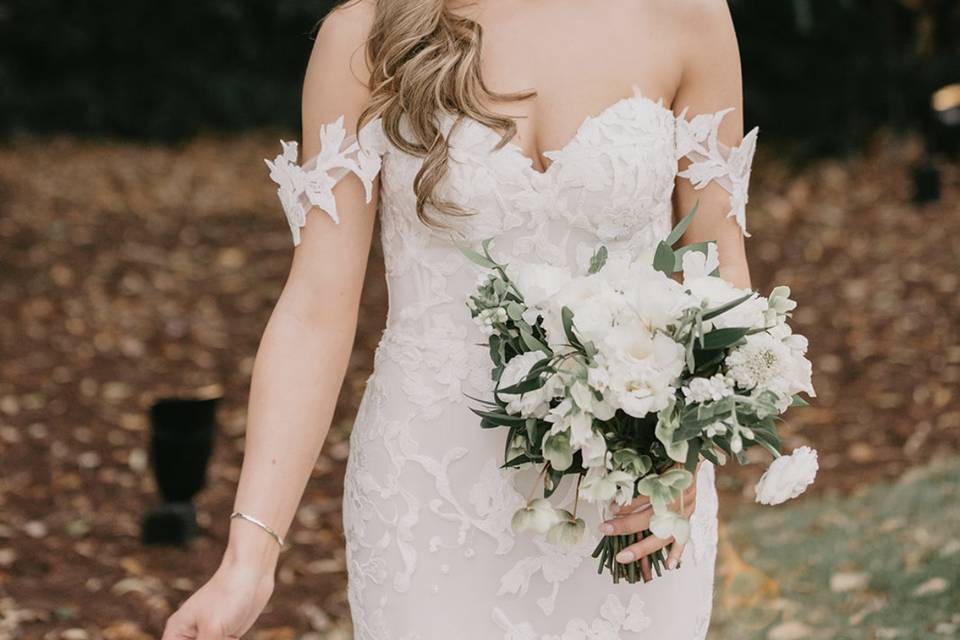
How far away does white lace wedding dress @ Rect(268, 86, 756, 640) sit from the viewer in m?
2.38

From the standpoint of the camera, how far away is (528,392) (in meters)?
2.00

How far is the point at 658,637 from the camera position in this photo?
7.99 feet

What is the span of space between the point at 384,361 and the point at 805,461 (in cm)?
87

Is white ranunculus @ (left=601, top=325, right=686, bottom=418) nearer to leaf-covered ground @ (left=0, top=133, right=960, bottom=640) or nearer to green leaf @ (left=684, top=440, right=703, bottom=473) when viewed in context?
green leaf @ (left=684, top=440, right=703, bottom=473)

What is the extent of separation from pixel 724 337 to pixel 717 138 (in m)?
0.69

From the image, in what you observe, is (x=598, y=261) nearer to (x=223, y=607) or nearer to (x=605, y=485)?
(x=605, y=485)

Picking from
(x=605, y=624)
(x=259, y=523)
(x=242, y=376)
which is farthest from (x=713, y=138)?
(x=242, y=376)

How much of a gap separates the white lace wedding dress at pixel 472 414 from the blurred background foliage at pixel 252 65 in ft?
32.6

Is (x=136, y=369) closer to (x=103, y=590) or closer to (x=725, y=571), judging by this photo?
(x=103, y=590)

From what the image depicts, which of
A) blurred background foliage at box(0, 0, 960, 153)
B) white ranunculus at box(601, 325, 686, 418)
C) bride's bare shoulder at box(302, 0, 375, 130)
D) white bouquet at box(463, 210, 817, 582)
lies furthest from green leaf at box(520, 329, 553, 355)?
blurred background foliage at box(0, 0, 960, 153)

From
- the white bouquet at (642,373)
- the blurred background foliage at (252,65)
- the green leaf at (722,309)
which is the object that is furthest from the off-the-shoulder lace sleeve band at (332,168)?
the blurred background foliage at (252,65)

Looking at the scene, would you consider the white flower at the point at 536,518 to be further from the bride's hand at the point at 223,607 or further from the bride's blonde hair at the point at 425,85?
the bride's blonde hair at the point at 425,85

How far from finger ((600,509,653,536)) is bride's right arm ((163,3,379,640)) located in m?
0.56

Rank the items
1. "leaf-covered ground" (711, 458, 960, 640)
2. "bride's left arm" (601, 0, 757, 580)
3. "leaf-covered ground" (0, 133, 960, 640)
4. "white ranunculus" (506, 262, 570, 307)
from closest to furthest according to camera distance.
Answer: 1. "white ranunculus" (506, 262, 570, 307)
2. "bride's left arm" (601, 0, 757, 580)
3. "leaf-covered ground" (711, 458, 960, 640)
4. "leaf-covered ground" (0, 133, 960, 640)
